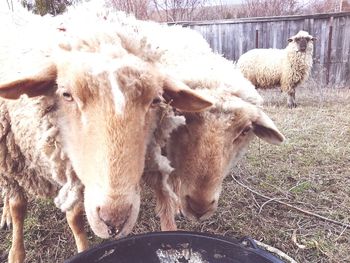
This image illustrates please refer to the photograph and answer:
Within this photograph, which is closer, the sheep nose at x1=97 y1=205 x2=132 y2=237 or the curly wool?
the sheep nose at x1=97 y1=205 x2=132 y2=237

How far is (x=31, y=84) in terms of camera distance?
1470mm

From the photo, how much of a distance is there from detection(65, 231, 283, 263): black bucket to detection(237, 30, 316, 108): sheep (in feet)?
21.6

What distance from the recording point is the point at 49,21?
200 cm

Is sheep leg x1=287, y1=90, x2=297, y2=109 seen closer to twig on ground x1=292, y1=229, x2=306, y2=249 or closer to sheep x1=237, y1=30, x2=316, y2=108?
sheep x1=237, y1=30, x2=316, y2=108

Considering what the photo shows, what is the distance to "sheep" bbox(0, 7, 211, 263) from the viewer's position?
1.33 meters

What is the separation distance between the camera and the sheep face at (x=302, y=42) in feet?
26.8

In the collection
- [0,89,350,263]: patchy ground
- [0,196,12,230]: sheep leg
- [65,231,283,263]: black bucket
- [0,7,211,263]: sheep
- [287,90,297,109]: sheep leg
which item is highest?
[0,7,211,263]: sheep

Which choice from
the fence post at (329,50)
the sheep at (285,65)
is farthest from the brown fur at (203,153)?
the fence post at (329,50)

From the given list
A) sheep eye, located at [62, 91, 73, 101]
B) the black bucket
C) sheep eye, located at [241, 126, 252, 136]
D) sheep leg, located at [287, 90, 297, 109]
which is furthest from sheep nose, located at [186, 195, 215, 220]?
sheep leg, located at [287, 90, 297, 109]

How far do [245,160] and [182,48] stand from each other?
1948 millimetres

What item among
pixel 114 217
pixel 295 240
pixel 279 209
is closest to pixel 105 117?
pixel 114 217

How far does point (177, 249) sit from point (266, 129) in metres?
0.99

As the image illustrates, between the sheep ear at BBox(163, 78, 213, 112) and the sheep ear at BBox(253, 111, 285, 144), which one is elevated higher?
the sheep ear at BBox(163, 78, 213, 112)

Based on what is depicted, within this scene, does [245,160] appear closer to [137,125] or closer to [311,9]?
[137,125]
